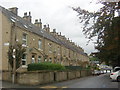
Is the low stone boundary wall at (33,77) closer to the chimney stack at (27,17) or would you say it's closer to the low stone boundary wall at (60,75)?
Result: the low stone boundary wall at (60,75)

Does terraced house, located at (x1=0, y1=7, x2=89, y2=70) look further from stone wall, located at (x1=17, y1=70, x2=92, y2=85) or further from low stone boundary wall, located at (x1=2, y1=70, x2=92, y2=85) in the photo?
stone wall, located at (x1=17, y1=70, x2=92, y2=85)

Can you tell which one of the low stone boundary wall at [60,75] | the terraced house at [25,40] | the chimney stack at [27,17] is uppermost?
the chimney stack at [27,17]

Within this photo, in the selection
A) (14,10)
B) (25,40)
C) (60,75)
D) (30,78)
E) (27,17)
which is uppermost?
(14,10)

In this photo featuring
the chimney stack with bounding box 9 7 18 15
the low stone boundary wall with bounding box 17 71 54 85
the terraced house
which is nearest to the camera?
the low stone boundary wall with bounding box 17 71 54 85

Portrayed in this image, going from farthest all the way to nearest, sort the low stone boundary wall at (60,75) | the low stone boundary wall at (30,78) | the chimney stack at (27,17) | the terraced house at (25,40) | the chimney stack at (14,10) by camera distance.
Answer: the chimney stack at (27,17), the chimney stack at (14,10), the terraced house at (25,40), the low stone boundary wall at (60,75), the low stone boundary wall at (30,78)

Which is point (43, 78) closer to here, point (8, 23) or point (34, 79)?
point (34, 79)

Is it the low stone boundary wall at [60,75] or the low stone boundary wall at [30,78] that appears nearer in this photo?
the low stone boundary wall at [30,78]

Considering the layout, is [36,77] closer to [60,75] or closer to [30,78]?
[30,78]

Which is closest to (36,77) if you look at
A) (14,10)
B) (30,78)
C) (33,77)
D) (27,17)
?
(33,77)

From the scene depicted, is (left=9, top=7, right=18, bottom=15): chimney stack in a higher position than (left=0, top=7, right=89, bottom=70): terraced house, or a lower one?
higher

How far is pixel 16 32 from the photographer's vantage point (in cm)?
2780

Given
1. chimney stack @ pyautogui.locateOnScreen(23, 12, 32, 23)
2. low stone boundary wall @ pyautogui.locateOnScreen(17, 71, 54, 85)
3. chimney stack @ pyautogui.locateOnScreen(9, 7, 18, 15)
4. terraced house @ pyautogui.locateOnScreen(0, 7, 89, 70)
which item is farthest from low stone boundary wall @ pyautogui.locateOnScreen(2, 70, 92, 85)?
chimney stack @ pyautogui.locateOnScreen(23, 12, 32, 23)

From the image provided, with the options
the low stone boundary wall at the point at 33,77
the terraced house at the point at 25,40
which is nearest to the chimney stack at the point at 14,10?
the terraced house at the point at 25,40

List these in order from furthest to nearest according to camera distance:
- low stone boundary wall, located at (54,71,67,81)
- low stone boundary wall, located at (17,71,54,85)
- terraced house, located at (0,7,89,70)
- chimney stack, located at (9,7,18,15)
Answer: chimney stack, located at (9,7,18,15) < terraced house, located at (0,7,89,70) < low stone boundary wall, located at (54,71,67,81) < low stone boundary wall, located at (17,71,54,85)
